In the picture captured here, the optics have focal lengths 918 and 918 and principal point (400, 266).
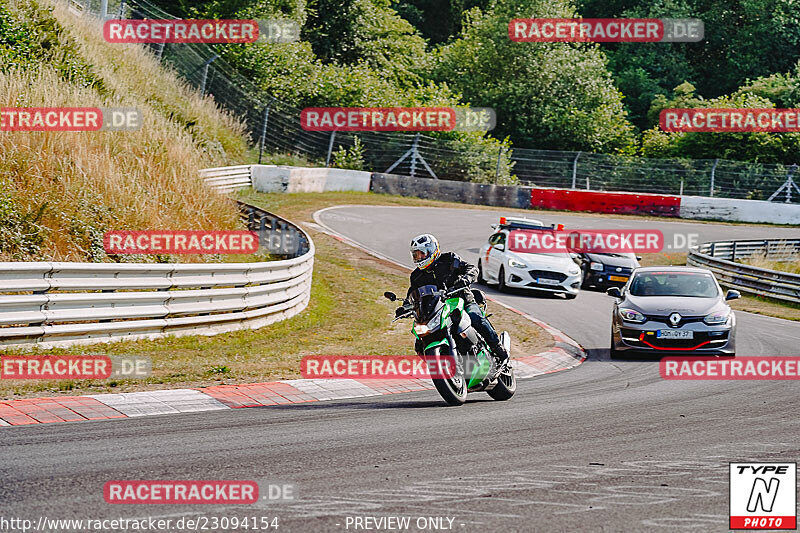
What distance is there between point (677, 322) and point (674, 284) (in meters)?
1.42

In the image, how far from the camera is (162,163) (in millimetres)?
19109

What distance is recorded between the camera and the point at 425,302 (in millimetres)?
9219

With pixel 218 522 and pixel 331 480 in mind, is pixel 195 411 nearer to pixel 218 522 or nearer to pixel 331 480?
pixel 331 480

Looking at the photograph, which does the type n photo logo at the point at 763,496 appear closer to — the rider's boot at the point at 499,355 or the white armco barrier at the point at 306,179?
the rider's boot at the point at 499,355

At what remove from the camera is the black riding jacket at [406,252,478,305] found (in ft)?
31.2

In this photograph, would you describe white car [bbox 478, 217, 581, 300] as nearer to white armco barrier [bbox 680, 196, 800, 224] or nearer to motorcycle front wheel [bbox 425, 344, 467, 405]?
motorcycle front wheel [bbox 425, 344, 467, 405]

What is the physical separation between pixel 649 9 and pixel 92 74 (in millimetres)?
48031

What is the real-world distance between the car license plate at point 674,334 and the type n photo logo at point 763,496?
7.27 m

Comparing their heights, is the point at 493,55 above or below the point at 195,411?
above

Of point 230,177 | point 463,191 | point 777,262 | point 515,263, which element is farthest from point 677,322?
point 463,191

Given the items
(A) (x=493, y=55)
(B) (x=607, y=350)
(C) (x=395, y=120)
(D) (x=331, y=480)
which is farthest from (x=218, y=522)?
(A) (x=493, y=55)

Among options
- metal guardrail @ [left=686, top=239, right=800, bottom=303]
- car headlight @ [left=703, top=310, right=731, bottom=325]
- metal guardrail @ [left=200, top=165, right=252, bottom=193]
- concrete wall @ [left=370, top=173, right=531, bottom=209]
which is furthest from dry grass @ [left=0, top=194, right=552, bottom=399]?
concrete wall @ [left=370, top=173, right=531, bottom=209]

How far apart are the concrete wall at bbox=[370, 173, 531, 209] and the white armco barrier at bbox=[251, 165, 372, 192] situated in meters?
1.50

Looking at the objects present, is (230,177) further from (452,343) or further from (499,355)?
(452,343)
